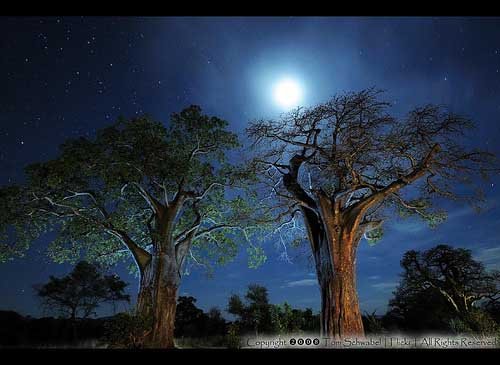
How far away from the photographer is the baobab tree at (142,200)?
11.2 m

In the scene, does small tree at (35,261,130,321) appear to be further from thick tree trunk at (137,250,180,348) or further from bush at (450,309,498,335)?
bush at (450,309,498,335)

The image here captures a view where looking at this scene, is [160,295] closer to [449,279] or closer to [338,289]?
[338,289]

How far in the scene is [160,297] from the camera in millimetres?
11125

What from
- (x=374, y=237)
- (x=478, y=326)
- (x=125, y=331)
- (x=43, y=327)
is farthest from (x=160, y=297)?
(x=43, y=327)

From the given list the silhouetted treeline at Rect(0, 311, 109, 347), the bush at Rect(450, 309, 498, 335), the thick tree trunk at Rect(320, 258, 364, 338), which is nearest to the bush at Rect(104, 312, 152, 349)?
the thick tree trunk at Rect(320, 258, 364, 338)

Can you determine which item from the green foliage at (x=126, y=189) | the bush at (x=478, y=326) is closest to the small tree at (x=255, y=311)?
the green foliage at (x=126, y=189)

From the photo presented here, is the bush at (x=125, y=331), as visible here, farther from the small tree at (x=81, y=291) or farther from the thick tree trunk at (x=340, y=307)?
the small tree at (x=81, y=291)

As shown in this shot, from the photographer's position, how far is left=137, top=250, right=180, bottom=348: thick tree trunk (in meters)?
10.6

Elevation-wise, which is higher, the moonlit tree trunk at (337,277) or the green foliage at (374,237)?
the green foliage at (374,237)

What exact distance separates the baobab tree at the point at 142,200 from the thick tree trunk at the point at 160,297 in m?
0.03

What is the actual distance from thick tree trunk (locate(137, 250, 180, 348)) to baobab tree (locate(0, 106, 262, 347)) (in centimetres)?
3

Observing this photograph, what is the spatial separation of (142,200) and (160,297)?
4.52m
